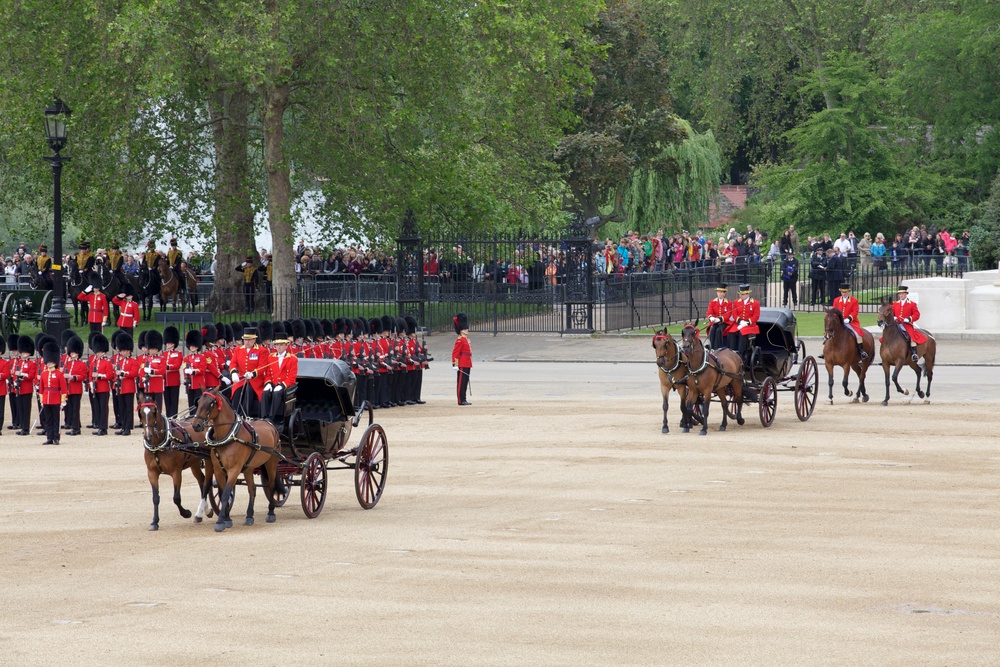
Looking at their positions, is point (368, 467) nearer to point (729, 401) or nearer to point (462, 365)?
point (729, 401)

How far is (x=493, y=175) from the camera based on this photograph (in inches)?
1467

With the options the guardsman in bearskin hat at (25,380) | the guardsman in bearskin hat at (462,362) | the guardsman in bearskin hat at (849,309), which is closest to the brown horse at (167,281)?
the guardsman in bearskin hat at (462,362)

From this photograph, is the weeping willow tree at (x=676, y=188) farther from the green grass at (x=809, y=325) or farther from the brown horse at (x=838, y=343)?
the brown horse at (x=838, y=343)

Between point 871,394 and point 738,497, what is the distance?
1064 centimetres

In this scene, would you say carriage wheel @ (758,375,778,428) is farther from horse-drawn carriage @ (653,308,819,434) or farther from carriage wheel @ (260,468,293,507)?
carriage wheel @ (260,468,293,507)

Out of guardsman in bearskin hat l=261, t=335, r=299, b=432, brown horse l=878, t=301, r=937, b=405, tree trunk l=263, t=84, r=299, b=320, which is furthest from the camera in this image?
tree trunk l=263, t=84, r=299, b=320

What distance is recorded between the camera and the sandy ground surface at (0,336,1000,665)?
30.4ft

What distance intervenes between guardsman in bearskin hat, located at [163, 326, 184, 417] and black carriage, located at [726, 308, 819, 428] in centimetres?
746

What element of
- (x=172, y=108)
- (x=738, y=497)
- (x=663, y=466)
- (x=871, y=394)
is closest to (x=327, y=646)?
(x=738, y=497)

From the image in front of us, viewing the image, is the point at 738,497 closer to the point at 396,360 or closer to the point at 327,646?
the point at 327,646

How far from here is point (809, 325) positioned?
37469 millimetres

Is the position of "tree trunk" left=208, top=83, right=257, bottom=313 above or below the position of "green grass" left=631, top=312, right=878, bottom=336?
above

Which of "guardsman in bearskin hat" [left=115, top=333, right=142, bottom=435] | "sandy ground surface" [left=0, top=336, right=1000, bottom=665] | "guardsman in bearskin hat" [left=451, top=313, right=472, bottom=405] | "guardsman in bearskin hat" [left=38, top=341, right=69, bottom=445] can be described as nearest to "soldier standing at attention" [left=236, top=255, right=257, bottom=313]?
"guardsman in bearskin hat" [left=451, top=313, right=472, bottom=405]

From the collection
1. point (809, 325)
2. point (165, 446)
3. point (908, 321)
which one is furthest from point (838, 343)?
point (809, 325)
